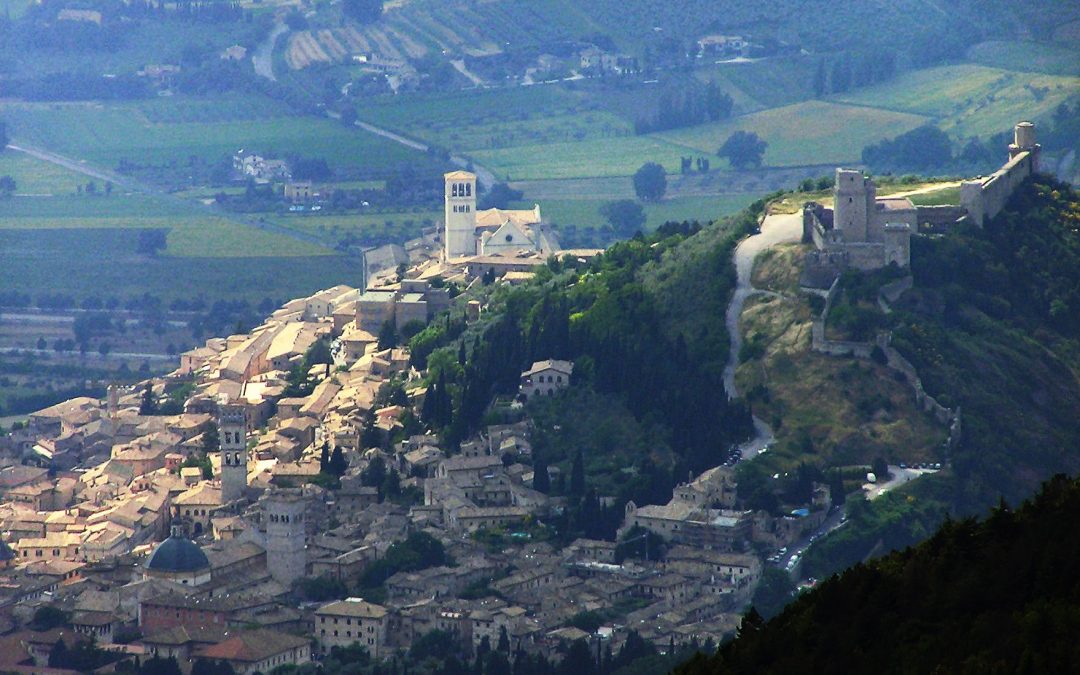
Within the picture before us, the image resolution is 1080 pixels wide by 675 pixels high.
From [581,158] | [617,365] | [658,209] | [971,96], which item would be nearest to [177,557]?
[617,365]

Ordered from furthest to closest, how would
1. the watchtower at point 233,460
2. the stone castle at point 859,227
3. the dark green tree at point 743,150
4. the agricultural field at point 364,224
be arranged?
the dark green tree at point 743,150 < the agricultural field at point 364,224 < the stone castle at point 859,227 < the watchtower at point 233,460

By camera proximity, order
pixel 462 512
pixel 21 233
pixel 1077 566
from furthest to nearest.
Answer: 1. pixel 21 233
2. pixel 462 512
3. pixel 1077 566

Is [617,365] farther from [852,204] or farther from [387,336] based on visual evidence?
[387,336]

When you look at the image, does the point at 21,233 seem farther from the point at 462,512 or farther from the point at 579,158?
the point at 462,512

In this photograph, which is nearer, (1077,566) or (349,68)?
(1077,566)

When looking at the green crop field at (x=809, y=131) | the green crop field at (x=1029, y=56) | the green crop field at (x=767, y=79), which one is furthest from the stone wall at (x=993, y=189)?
the green crop field at (x=767, y=79)

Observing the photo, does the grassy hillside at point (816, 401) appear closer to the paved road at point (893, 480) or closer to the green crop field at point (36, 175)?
the paved road at point (893, 480)

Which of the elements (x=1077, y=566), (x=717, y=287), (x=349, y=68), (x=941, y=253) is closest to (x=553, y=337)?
(x=717, y=287)

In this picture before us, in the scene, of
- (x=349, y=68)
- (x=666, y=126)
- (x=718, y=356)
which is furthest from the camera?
(x=349, y=68)
